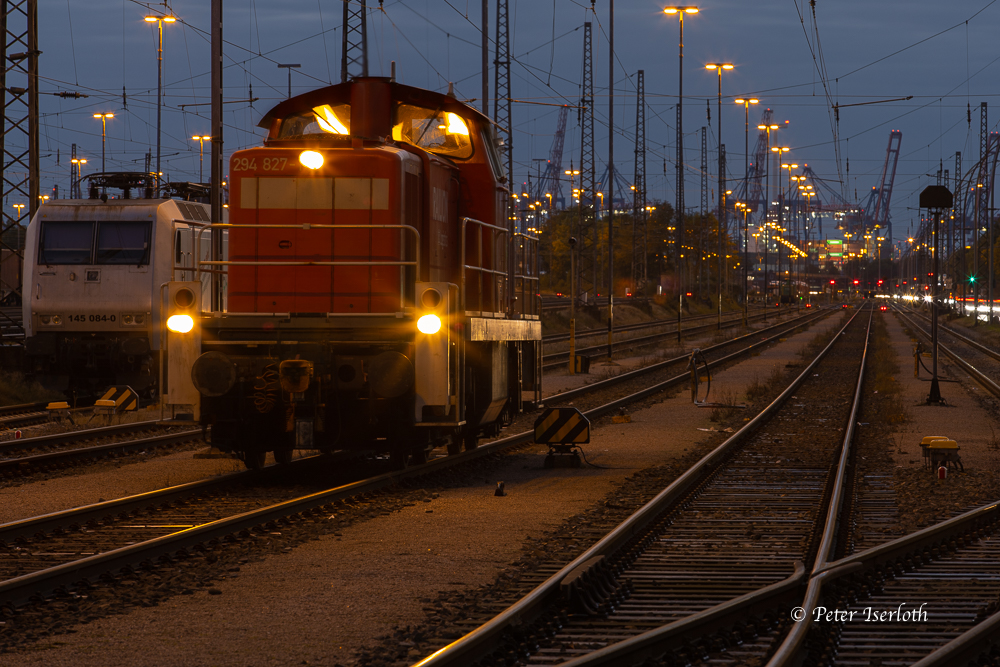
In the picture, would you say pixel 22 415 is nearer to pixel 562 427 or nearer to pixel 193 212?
pixel 193 212

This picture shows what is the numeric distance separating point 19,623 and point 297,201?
19.0ft

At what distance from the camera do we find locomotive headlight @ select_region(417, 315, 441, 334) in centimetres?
1025

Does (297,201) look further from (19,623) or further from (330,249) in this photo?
(19,623)

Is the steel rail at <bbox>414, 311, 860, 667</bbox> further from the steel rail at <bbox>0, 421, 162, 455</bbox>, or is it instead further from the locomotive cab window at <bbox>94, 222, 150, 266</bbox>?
the locomotive cab window at <bbox>94, 222, 150, 266</bbox>

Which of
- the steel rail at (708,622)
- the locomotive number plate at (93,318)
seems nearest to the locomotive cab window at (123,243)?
the locomotive number plate at (93,318)

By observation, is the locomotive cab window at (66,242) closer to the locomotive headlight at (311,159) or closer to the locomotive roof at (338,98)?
the locomotive roof at (338,98)

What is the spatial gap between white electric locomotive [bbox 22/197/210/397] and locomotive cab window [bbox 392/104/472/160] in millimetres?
8655

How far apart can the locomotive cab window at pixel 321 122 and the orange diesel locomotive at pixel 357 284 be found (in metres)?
0.01

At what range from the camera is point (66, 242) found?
770 inches

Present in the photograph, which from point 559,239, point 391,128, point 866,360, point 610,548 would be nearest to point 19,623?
point 610,548

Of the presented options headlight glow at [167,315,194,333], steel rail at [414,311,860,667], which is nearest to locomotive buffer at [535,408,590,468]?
steel rail at [414,311,860,667]

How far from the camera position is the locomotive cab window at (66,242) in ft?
63.9

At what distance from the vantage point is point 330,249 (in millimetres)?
10984

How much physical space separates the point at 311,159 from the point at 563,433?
4474mm
